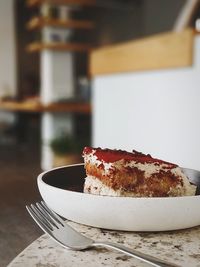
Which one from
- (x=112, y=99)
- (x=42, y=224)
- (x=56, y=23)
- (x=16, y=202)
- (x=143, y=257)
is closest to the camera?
(x=143, y=257)

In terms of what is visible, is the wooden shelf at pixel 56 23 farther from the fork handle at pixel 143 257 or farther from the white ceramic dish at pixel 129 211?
the fork handle at pixel 143 257

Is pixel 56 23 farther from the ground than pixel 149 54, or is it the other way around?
pixel 56 23

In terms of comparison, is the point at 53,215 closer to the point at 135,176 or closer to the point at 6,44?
the point at 135,176

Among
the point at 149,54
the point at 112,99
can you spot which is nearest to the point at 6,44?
the point at 112,99

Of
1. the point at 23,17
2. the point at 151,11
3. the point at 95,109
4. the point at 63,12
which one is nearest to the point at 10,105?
the point at 63,12

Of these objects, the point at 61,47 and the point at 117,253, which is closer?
the point at 117,253

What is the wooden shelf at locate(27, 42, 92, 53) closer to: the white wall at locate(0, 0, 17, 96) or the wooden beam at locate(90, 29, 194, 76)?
the wooden beam at locate(90, 29, 194, 76)

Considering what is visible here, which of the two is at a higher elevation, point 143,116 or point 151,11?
point 151,11

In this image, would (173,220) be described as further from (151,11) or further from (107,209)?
(151,11)
